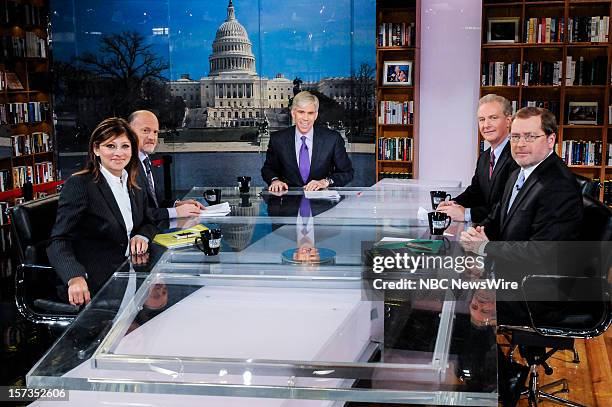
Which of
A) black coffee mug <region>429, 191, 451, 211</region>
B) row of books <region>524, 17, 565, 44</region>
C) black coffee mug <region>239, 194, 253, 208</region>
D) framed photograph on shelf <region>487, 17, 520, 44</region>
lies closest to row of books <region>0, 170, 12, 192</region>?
black coffee mug <region>239, 194, 253, 208</region>

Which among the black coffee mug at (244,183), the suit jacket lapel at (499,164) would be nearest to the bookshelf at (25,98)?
the black coffee mug at (244,183)

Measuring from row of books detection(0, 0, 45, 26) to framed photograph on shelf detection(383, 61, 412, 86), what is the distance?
159 inches

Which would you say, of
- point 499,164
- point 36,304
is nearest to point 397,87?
point 499,164

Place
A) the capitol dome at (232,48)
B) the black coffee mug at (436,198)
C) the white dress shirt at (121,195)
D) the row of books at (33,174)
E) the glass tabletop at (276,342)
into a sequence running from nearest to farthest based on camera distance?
the glass tabletop at (276,342), the white dress shirt at (121,195), the black coffee mug at (436,198), the row of books at (33,174), the capitol dome at (232,48)

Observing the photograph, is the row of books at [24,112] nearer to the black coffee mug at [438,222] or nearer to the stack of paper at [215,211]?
the stack of paper at [215,211]

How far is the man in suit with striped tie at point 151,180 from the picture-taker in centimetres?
354

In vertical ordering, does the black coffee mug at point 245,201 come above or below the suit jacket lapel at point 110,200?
below

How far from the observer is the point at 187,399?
6.01 ft

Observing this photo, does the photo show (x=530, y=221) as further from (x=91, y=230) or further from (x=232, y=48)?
(x=232, y=48)

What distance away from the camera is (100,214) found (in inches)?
122

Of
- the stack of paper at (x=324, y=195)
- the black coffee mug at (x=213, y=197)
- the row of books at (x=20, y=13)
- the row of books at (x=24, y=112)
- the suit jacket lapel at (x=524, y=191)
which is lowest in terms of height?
the stack of paper at (x=324, y=195)

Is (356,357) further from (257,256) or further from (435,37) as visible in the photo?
(435,37)

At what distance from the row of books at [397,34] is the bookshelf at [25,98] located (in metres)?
3.71

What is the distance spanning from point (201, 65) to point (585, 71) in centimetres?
431
